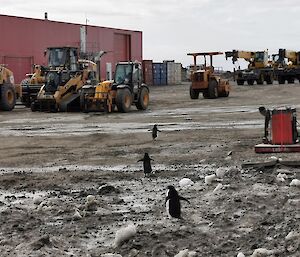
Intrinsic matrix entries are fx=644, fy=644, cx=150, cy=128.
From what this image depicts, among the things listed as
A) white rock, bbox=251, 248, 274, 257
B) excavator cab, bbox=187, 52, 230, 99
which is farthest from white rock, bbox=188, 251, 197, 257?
excavator cab, bbox=187, 52, 230, 99

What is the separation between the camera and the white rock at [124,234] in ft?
20.4

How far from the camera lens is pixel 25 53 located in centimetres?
4881

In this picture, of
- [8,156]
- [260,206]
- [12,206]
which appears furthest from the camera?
[8,156]

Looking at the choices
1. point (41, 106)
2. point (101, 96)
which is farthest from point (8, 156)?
point (41, 106)

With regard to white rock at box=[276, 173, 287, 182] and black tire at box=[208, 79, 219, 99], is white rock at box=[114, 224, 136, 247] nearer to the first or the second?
white rock at box=[276, 173, 287, 182]

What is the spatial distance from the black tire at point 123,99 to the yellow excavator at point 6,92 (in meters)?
6.10

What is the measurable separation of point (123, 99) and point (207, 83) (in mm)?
11311

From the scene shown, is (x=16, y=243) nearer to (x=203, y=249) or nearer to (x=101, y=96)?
(x=203, y=249)

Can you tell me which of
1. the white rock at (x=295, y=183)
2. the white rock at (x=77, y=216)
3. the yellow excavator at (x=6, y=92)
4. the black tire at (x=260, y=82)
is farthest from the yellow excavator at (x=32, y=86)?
the black tire at (x=260, y=82)

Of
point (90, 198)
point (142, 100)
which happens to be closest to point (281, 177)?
point (90, 198)

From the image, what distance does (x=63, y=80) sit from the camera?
89.9ft

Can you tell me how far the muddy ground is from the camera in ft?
20.1

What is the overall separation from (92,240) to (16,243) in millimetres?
743

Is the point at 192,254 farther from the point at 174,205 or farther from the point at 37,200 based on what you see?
the point at 37,200
